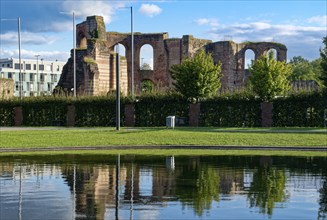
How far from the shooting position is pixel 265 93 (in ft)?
122

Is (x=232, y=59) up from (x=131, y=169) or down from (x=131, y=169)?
up

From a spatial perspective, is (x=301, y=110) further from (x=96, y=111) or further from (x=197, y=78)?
(x=96, y=111)

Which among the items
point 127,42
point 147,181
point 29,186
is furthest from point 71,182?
point 127,42

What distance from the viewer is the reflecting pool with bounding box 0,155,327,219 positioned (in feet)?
30.7

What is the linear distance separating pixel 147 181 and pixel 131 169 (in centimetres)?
264

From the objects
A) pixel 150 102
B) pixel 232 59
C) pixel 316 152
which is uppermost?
pixel 232 59

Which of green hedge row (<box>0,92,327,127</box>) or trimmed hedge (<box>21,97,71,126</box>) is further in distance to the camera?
trimmed hedge (<box>21,97,71,126</box>)

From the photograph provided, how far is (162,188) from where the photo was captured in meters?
12.1

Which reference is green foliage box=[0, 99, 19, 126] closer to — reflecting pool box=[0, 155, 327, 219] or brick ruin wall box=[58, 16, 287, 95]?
brick ruin wall box=[58, 16, 287, 95]

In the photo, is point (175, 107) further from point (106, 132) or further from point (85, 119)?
point (106, 132)

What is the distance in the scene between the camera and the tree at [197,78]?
37.7m

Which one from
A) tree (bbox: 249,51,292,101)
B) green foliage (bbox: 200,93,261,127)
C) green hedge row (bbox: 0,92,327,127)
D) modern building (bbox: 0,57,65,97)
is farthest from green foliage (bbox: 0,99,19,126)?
modern building (bbox: 0,57,65,97)

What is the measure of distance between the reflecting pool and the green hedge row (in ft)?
60.5

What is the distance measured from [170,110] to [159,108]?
87 centimetres
